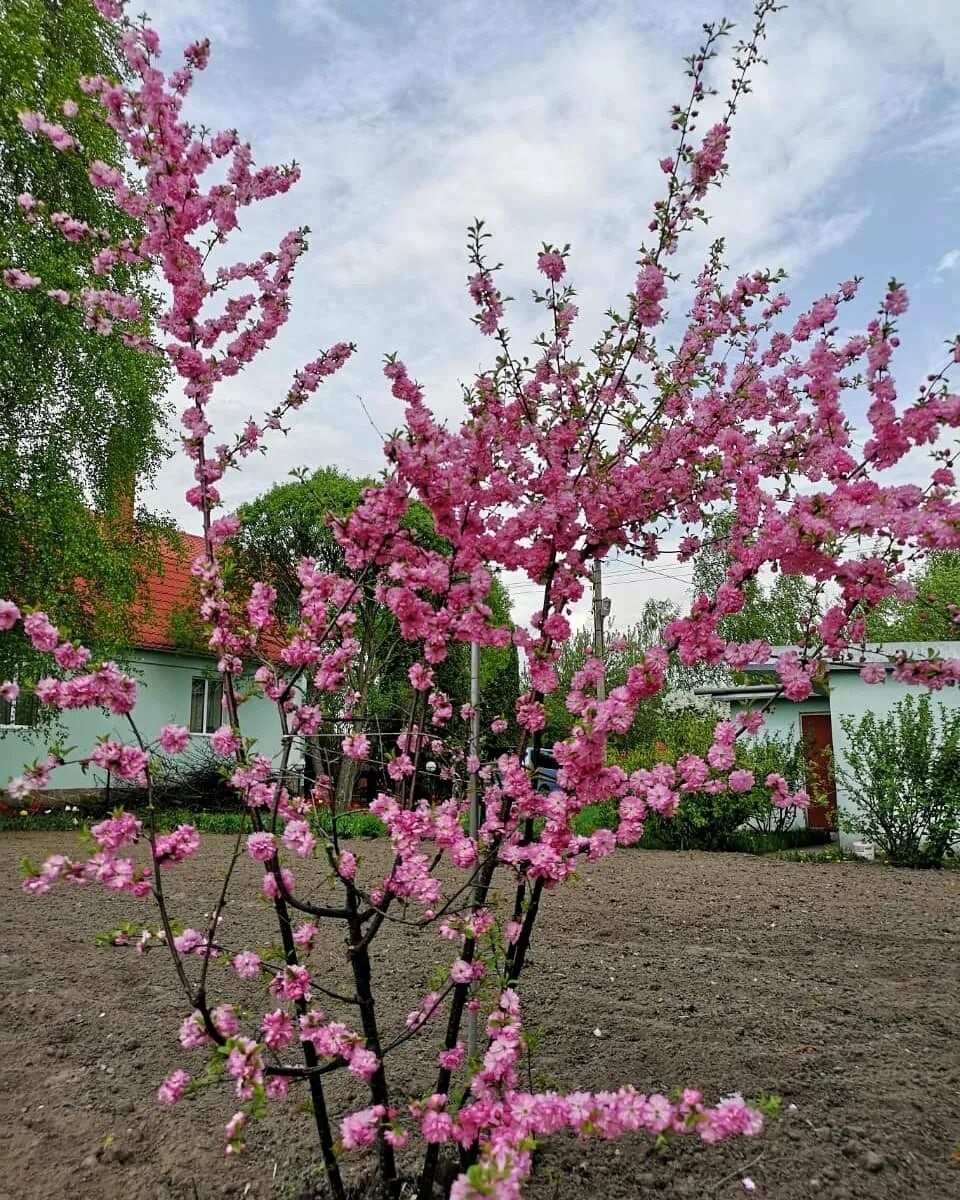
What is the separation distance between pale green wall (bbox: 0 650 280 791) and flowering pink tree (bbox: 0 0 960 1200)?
940 centimetres

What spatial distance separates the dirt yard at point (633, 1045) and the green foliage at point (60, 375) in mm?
5270

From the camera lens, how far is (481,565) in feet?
7.36

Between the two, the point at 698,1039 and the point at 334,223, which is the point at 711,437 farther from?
the point at 698,1039

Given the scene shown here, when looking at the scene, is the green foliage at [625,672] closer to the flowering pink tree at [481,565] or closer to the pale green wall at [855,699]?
the flowering pink tree at [481,565]

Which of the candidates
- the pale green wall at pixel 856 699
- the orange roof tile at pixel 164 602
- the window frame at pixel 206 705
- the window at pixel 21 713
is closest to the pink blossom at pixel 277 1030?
the pale green wall at pixel 856 699

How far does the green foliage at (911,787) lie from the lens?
24.8ft

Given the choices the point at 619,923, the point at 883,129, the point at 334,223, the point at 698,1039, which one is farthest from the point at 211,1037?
the point at 883,129

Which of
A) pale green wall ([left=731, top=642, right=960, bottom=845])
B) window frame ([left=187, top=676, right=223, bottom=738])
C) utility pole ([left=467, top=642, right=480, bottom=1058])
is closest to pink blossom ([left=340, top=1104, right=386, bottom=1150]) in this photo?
utility pole ([left=467, top=642, right=480, bottom=1058])

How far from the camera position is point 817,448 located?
238 cm

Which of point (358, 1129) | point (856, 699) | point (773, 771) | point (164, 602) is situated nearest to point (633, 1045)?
point (358, 1129)

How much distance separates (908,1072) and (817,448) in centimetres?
222

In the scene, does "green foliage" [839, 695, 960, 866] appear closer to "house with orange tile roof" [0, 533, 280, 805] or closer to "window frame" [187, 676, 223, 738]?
"house with orange tile roof" [0, 533, 280, 805]

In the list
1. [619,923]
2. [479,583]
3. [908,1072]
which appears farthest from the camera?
[619,923]

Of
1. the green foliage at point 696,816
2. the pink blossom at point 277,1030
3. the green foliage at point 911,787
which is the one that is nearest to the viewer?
the pink blossom at point 277,1030
